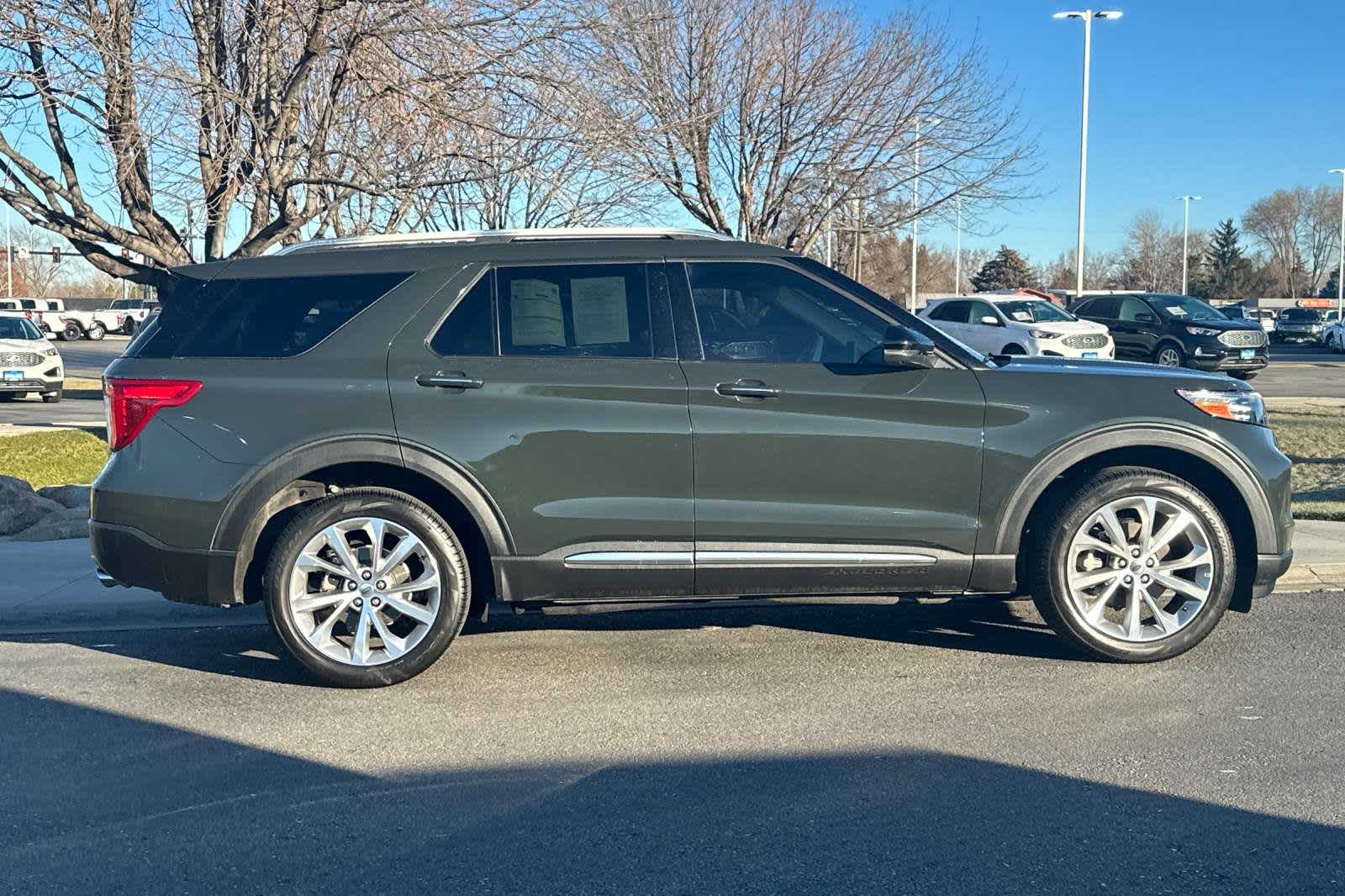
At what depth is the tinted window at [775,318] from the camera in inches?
209

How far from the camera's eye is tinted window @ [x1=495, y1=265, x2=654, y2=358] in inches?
208

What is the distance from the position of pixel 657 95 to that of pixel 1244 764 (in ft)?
45.3

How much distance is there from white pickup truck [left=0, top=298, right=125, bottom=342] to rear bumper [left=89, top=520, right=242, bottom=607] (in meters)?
50.2

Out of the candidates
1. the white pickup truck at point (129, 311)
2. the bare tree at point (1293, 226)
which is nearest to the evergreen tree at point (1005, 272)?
the bare tree at point (1293, 226)

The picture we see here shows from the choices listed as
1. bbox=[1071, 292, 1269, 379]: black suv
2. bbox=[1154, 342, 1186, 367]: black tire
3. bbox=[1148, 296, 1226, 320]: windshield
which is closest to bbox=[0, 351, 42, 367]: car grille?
bbox=[1071, 292, 1269, 379]: black suv

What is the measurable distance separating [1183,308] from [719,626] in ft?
73.0

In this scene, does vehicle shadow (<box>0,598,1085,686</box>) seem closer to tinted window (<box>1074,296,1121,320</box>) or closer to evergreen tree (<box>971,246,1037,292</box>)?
tinted window (<box>1074,296,1121,320</box>)

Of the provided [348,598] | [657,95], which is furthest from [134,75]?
[657,95]

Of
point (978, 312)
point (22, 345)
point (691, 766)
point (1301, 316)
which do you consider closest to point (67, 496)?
point (691, 766)

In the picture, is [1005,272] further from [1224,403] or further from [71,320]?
[1224,403]

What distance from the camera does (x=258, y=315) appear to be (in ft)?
17.4

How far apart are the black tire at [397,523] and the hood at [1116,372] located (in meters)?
2.56

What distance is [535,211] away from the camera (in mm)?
16797

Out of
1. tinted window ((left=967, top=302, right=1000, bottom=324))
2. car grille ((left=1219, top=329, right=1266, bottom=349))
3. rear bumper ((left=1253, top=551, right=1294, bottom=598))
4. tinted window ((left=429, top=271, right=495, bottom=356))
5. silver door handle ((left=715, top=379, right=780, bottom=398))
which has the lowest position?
rear bumper ((left=1253, top=551, right=1294, bottom=598))
